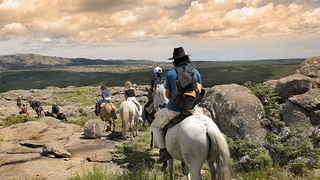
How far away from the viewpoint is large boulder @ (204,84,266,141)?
38.7ft

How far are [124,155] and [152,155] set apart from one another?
120cm

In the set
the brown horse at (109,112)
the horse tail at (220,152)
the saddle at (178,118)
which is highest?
the saddle at (178,118)

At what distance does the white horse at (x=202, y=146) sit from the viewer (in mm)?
5855

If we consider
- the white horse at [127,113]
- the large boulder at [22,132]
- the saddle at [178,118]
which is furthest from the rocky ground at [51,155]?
the saddle at [178,118]

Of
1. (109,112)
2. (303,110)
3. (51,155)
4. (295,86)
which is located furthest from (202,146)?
(109,112)

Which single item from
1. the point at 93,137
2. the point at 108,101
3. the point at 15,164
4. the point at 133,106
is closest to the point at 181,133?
the point at 15,164

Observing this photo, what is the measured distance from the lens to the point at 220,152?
5.82 meters

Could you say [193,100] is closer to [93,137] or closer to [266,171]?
[266,171]

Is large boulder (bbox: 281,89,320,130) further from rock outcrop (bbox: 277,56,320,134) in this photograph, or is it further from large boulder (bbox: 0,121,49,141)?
large boulder (bbox: 0,121,49,141)

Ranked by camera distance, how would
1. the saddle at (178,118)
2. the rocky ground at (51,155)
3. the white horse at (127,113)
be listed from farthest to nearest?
the white horse at (127,113), the rocky ground at (51,155), the saddle at (178,118)

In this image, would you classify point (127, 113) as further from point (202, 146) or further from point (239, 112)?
point (202, 146)

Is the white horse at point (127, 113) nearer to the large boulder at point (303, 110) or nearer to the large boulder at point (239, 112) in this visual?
the large boulder at point (239, 112)

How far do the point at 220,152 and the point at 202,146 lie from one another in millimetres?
392

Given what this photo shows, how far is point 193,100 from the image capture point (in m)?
6.55
